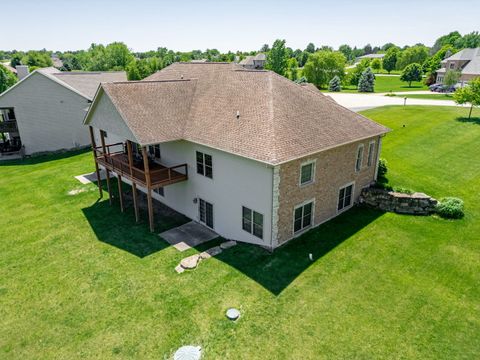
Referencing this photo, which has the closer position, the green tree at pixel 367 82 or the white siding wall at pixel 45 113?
the white siding wall at pixel 45 113

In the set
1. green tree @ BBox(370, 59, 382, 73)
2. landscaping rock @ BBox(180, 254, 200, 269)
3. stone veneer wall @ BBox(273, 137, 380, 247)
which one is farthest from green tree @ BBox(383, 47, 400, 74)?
landscaping rock @ BBox(180, 254, 200, 269)

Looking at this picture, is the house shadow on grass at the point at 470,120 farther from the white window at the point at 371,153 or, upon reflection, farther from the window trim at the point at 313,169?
the window trim at the point at 313,169

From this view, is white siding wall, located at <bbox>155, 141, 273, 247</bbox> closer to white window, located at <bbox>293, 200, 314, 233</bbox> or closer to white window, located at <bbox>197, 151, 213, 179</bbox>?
white window, located at <bbox>197, 151, 213, 179</bbox>

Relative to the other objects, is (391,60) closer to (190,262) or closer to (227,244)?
(227,244)

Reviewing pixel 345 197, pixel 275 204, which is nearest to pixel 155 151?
pixel 275 204

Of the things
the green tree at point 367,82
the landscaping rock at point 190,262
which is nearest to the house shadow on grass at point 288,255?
the landscaping rock at point 190,262

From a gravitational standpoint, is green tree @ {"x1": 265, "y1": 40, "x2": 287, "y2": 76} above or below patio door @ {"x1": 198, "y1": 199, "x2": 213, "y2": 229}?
above
